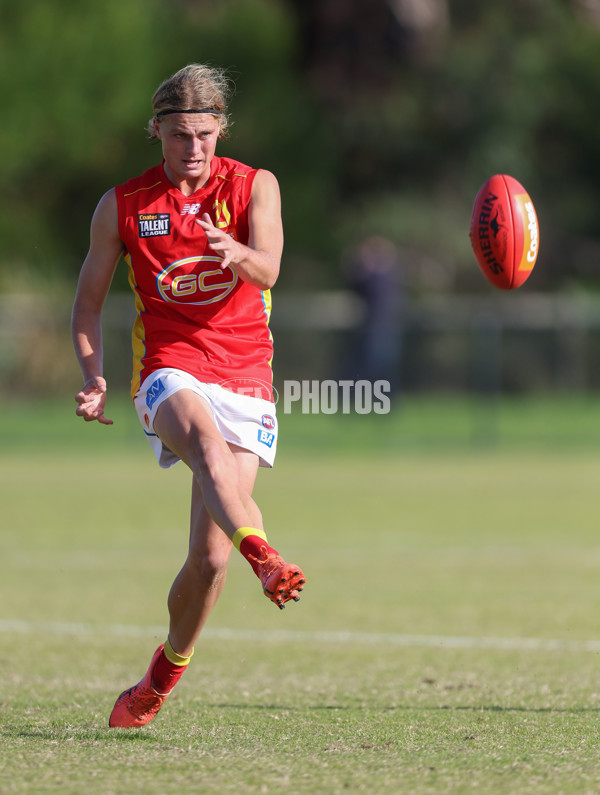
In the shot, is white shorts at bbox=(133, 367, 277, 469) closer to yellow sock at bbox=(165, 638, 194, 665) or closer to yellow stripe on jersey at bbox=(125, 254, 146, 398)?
yellow stripe on jersey at bbox=(125, 254, 146, 398)

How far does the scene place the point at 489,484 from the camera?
15.8 metres

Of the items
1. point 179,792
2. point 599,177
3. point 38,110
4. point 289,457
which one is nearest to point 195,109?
point 179,792

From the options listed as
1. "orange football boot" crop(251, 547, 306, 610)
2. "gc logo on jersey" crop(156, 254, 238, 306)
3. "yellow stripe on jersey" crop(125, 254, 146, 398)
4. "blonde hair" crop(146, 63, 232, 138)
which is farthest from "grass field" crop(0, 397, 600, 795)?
"blonde hair" crop(146, 63, 232, 138)

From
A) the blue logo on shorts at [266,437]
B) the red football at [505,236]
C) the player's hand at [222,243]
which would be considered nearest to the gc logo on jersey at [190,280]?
the player's hand at [222,243]

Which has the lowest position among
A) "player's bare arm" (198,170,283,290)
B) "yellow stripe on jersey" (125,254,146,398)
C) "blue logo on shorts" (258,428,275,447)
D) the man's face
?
"blue logo on shorts" (258,428,275,447)

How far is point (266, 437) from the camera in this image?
5105 millimetres

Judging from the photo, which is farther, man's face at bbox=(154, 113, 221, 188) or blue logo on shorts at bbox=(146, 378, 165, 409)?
man's face at bbox=(154, 113, 221, 188)

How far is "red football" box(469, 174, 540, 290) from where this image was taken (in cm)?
591

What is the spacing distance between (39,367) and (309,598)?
16013 millimetres

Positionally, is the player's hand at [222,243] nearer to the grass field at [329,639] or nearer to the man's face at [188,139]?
the man's face at [188,139]

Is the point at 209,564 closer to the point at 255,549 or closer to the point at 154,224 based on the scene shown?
the point at 255,549

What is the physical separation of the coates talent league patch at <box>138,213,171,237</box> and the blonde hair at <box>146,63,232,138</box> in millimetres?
387

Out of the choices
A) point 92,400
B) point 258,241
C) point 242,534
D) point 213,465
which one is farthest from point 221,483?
A: point 258,241

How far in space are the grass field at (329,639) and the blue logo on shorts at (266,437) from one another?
42.7 inches
